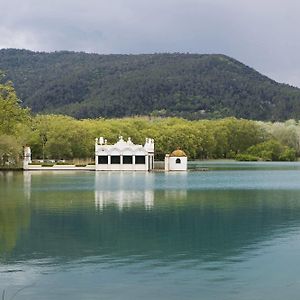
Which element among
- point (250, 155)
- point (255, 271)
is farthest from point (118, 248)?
point (250, 155)

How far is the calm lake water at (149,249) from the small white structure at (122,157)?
172 ft

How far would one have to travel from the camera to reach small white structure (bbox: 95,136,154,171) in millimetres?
90375

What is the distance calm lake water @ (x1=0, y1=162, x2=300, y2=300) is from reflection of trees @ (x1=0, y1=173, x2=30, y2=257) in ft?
0.13

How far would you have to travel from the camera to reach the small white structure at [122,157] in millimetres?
90375

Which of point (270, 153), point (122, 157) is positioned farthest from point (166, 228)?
point (270, 153)

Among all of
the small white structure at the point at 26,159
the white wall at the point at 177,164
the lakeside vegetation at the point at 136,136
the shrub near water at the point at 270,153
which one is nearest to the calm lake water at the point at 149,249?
the lakeside vegetation at the point at 136,136

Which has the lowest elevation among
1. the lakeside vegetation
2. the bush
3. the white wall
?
the white wall

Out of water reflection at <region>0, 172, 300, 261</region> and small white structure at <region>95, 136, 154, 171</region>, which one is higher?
small white structure at <region>95, 136, 154, 171</region>

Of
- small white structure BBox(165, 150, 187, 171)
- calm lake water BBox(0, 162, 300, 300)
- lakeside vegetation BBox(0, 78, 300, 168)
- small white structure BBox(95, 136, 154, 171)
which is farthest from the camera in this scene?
small white structure BBox(95, 136, 154, 171)

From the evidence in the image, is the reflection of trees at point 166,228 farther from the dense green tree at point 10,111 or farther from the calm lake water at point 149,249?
the dense green tree at point 10,111

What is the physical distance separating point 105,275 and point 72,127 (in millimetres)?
88051

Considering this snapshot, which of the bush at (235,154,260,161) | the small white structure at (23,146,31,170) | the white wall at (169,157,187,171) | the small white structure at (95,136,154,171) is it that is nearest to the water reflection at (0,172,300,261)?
the white wall at (169,157,187,171)

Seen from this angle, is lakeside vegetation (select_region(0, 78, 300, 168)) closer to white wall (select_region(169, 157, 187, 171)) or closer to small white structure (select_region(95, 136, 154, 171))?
small white structure (select_region(95, 136, 154, 171))

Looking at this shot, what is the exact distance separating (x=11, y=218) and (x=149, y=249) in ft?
32.2
